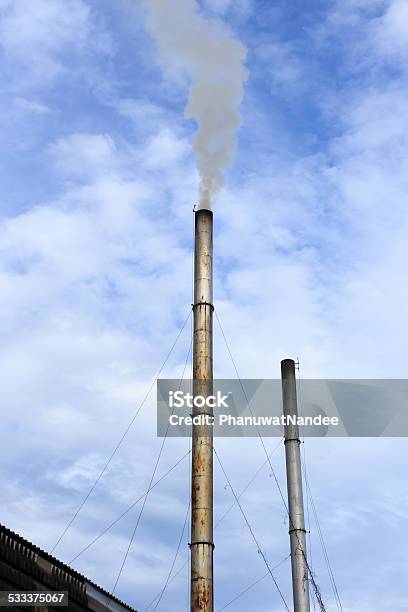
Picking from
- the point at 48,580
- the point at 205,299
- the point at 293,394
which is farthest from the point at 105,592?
the point at 293,394

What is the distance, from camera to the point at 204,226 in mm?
23219

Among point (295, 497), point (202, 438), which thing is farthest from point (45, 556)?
point (295, 497)

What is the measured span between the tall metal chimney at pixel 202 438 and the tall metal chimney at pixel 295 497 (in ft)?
26.7

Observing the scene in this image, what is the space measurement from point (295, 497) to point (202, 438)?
8538 mm

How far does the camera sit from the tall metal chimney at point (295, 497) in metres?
25.4

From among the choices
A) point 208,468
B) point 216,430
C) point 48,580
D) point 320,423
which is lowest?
point 48,580

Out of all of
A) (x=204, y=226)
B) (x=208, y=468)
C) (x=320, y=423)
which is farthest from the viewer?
(x=320, y=423)

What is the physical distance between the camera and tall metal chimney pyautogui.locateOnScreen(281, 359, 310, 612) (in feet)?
83.3

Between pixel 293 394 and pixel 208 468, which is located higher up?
pixel 293 394

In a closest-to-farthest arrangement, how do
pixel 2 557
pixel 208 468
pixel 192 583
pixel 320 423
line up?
pixel 2 557 < pixel 192 583 < pixel 208 468 < pixel 320 423

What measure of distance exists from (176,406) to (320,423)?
370 inches

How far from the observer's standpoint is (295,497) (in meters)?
26.8

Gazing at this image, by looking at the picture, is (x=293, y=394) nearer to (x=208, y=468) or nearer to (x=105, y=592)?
(x=208, y=468)

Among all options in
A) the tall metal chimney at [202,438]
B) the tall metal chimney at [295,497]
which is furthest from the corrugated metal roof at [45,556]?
the tall metal chimney at [295,497]
